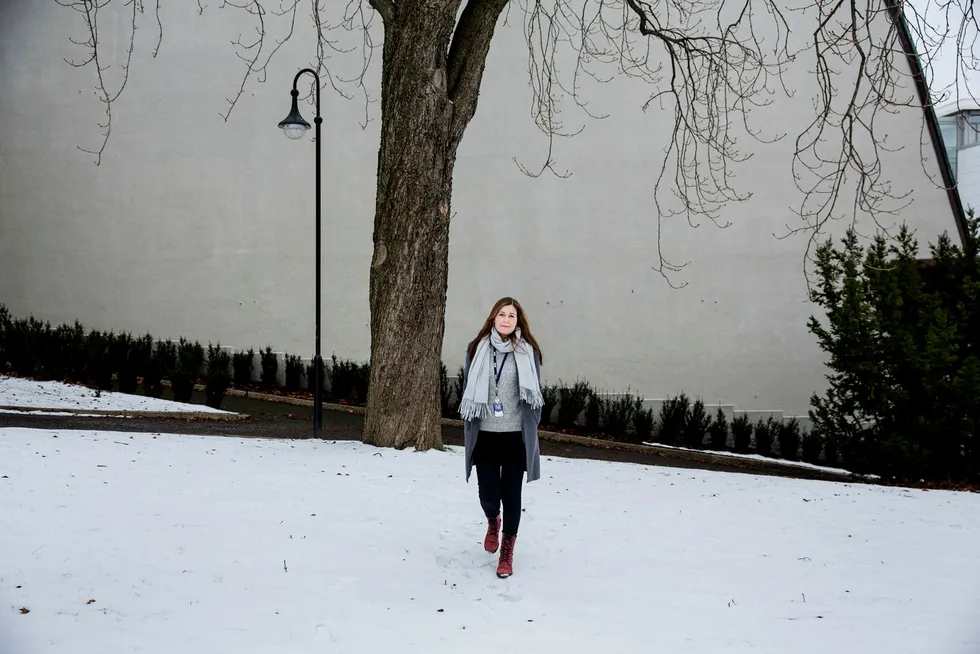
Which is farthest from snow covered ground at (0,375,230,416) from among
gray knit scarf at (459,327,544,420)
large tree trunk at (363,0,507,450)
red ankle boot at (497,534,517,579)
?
gray knit scarf at (459,327,544,420)

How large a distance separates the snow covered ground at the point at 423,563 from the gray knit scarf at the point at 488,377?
1081 millimetres

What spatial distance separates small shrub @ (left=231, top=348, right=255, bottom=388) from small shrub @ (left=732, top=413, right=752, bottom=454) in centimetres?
902

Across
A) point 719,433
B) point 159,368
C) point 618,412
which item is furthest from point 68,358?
point 719,433

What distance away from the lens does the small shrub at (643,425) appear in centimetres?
1497

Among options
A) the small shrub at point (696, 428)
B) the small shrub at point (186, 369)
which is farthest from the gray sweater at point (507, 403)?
the small shrub at point (696, 428)

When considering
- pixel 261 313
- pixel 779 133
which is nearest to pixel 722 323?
pixel 779 133

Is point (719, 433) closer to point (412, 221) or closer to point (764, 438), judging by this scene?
point (764, 438)

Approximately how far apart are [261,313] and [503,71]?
653cm

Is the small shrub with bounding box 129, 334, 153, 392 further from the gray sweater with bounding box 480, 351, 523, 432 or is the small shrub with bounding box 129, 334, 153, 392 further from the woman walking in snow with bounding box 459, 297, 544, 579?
the gray sweater with bounding box 480, 351, 523, 432

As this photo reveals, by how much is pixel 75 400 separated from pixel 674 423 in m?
9.63

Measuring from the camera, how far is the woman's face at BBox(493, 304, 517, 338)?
16.8 feet

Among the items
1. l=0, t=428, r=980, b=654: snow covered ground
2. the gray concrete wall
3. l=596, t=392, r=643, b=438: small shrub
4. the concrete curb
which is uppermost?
the gray concrete wall

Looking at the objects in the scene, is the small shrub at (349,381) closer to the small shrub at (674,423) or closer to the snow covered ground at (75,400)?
the snow covered ground at (75,400)

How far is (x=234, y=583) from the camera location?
15.9 ft
